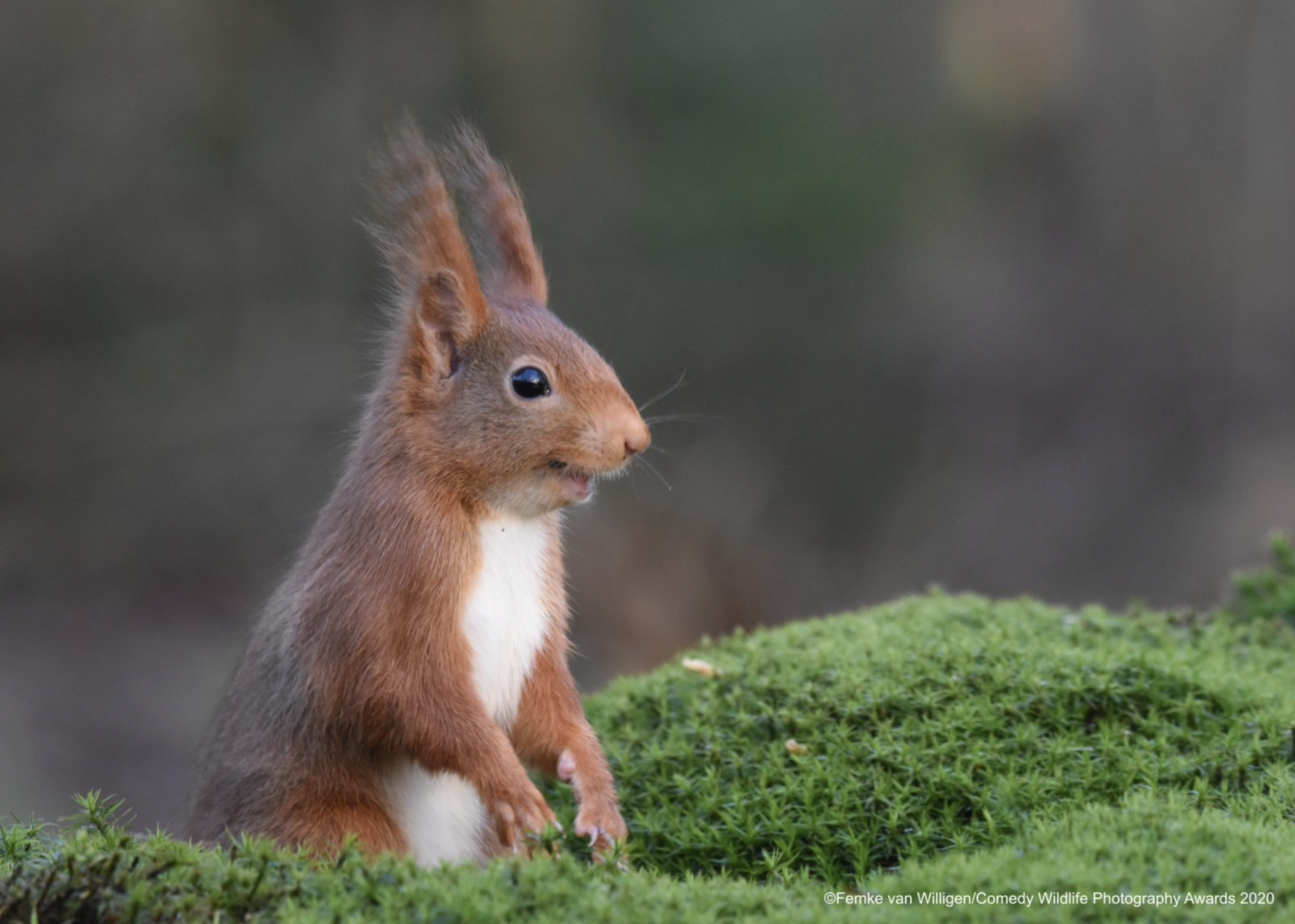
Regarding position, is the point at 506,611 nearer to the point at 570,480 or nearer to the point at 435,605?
the point at 435,605

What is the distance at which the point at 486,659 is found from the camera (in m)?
3.96

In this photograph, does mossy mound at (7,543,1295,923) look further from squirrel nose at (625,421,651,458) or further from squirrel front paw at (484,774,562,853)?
squirrel nose at (625,421,651,458)

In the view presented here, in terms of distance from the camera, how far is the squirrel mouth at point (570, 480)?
13.2 feet

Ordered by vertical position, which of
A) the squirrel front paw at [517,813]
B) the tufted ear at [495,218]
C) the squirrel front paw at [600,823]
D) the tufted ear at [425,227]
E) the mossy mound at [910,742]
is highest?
the tufted ear at [495,218]

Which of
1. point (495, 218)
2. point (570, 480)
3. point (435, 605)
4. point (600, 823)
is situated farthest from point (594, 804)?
point (495, 218)

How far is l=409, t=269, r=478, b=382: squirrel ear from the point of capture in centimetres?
412

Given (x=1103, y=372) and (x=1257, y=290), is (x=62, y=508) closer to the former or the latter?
(x=1103, y=372)

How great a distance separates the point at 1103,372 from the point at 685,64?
446 centimetres

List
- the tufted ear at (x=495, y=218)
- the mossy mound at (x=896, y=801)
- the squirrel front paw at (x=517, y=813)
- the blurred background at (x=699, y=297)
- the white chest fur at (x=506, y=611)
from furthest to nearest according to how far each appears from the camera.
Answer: the blurred background at (x=699, y=297), the tufted ear at (x=495, y=218), the white chest fur at (x=506, y=611), the squirrel front paw at (x=517, y=813), the mossy mound at (x=896, y=801)

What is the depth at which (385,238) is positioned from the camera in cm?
427

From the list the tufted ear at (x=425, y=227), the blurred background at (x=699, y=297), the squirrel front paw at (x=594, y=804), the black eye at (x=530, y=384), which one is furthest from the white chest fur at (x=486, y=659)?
the blurred background at (x=699, y=297)

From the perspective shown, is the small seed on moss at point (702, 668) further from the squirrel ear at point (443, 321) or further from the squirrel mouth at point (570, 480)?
the squirrel ear at point (443, 321)

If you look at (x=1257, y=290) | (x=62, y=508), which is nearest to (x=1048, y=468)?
(x=1257, y=290)

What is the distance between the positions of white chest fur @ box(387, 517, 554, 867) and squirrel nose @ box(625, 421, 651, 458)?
344 millimetres
